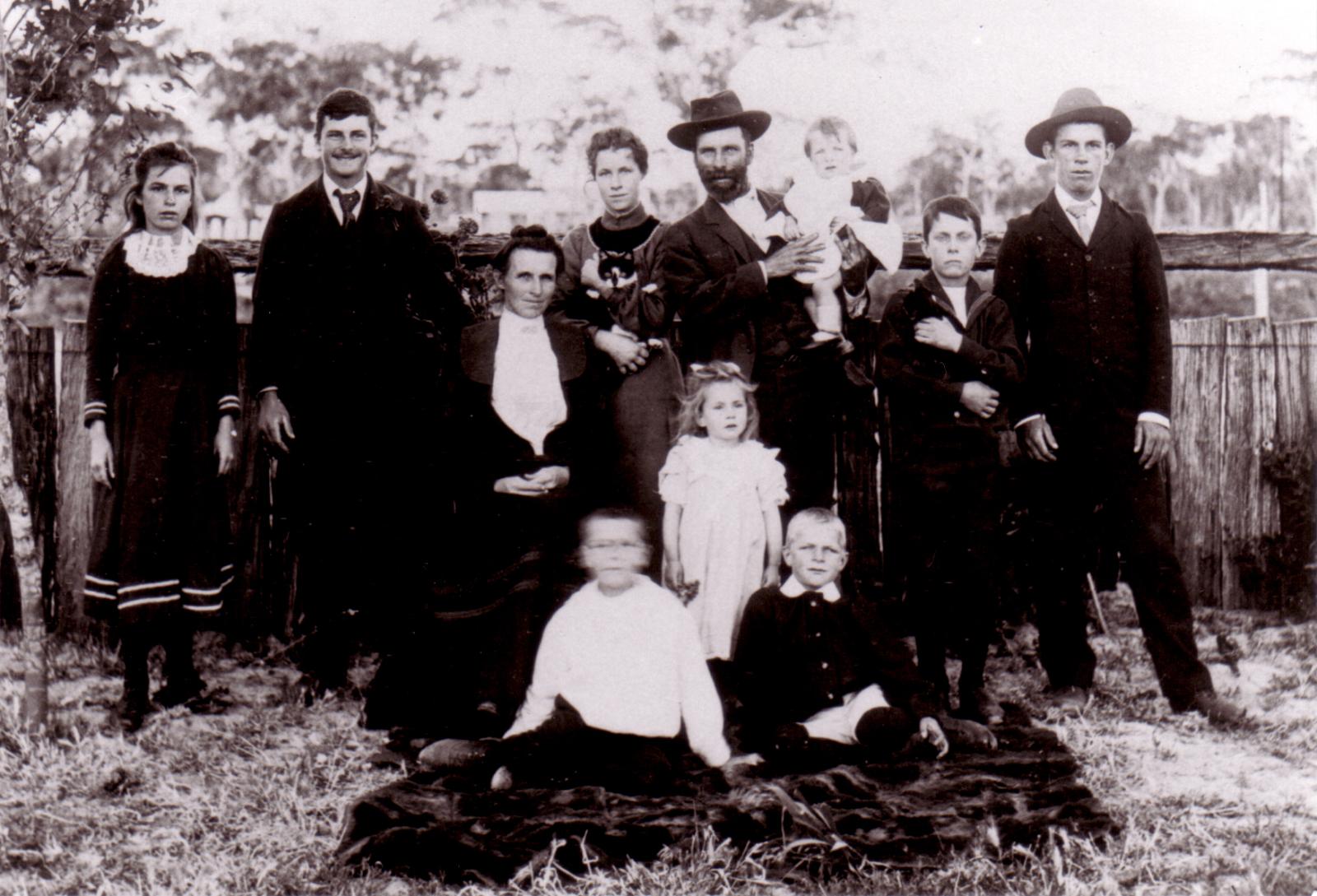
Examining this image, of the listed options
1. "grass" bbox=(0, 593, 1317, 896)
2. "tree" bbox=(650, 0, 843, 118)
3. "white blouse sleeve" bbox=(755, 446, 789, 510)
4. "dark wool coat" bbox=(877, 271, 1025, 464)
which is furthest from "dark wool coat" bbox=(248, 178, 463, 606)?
"tree" bbox=(650, 0, 843, 118)

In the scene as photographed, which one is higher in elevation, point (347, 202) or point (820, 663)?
point (347, 202)

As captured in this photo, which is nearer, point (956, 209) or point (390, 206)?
point (956, 209)

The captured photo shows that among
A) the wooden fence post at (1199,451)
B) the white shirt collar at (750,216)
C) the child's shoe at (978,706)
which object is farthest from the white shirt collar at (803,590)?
the wooden fence post at (1199,451)

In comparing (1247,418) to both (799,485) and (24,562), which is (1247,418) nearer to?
(799,485)

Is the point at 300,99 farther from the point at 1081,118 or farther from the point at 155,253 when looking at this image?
the point at 1081,118

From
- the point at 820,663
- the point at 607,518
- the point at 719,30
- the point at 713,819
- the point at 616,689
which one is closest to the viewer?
the point at 713,819

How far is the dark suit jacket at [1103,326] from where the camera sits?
435 cm

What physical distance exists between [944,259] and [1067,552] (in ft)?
3.99

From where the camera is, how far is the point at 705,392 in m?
4.19

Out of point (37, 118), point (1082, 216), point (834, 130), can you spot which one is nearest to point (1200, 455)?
point (1082, 216)

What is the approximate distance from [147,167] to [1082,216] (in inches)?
136

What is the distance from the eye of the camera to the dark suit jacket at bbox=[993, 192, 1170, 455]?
4352mm

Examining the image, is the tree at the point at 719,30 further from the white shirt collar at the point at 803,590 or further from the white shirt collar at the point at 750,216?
the white shirt collar at the point at 803,590

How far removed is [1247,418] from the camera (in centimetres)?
581
